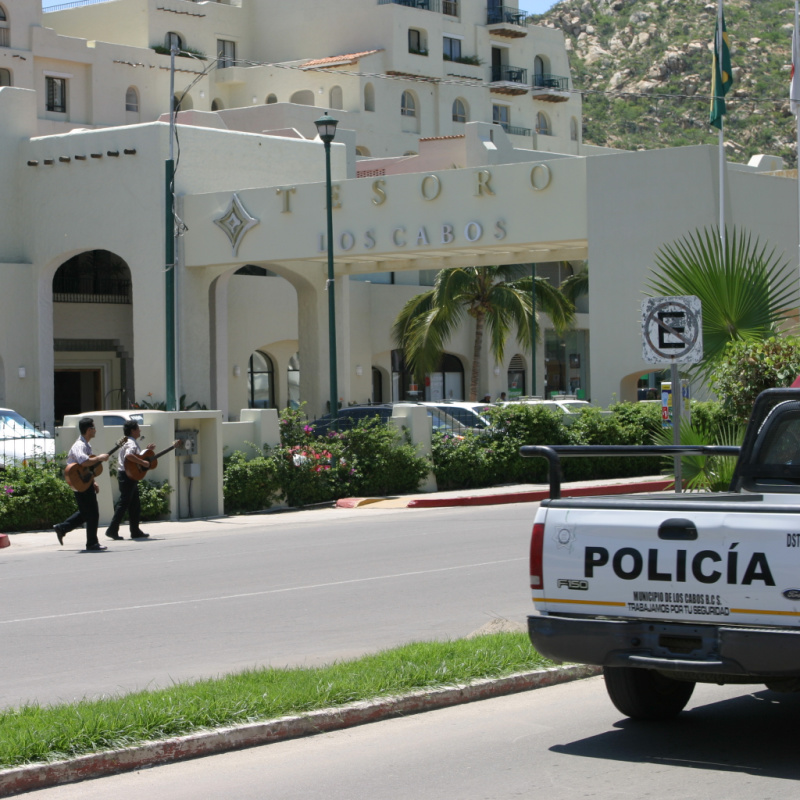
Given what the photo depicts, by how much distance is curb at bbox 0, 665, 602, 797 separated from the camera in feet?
20.4

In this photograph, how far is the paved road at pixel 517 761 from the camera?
6.12 meters

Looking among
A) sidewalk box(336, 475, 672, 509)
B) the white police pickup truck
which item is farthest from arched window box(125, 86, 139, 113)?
the white police pickup truck

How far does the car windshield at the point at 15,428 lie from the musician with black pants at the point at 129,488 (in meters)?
6.05

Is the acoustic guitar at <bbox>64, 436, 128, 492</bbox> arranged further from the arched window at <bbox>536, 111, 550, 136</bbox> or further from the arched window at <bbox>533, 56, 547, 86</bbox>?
the arched window at <bbox>536, 111, 550, 136</bbox>

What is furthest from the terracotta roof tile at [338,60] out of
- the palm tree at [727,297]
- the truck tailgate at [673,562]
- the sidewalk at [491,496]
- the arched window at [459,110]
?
the truck tailgate at [673,562]

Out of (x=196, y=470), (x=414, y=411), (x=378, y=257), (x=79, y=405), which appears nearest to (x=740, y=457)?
(x=196, y=470)

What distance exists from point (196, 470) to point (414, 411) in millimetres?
5522

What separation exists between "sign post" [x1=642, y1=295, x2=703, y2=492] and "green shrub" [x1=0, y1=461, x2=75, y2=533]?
11106 mm

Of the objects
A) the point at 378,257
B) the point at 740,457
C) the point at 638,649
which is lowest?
the point at 638,649

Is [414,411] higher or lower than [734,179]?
lower

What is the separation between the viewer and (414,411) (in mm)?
25875

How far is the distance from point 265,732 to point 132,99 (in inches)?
2199

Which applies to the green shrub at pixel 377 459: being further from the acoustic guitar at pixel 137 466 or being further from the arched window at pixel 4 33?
the arched window at pixel 4 33

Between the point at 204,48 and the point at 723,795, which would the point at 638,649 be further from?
the point at 204,48
